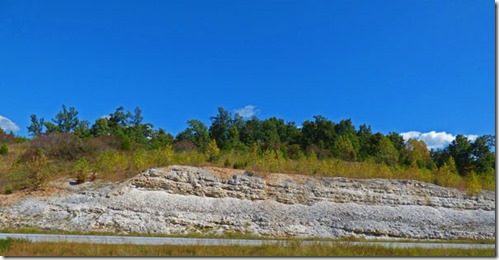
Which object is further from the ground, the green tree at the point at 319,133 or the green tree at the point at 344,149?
the green tree at the point at 319,133

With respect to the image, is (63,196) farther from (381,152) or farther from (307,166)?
(381,152)

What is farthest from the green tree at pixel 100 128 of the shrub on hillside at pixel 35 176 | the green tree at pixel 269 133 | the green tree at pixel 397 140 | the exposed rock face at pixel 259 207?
the green tree at pixel 397 140

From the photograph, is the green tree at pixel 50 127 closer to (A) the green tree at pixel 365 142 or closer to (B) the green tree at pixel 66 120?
(B) the green tree at pixel 66 120

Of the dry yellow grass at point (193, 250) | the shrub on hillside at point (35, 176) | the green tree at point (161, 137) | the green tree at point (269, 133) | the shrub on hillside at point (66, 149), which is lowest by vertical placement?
the dry yellow grass at point (193, 250)

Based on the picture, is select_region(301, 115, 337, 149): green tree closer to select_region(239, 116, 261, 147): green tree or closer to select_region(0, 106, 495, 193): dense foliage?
select_region(0, 106, 495, 193): dense foliage

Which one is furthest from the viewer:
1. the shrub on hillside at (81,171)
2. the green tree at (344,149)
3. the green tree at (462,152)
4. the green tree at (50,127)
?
the green tree at (50,127)

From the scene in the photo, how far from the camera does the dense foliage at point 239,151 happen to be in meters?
26.7

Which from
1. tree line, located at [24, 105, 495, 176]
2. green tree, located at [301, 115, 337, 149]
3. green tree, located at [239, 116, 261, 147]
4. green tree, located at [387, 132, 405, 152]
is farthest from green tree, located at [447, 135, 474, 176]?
green tree, located at [239, 116, 261, 147]

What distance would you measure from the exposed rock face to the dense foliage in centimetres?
176

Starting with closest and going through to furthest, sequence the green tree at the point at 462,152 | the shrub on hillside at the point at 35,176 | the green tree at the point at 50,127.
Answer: the shrub on hillside at the point at 35,176, the green tree at the point at 462,152, the green tree at the point at 50,127

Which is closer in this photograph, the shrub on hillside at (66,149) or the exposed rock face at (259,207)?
the exposed rock face at (259,207)

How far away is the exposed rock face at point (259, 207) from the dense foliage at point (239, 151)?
1.76 meters

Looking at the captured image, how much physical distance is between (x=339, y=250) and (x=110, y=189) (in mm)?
15389

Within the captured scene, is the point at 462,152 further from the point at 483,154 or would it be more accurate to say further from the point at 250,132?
the point at 250,132
